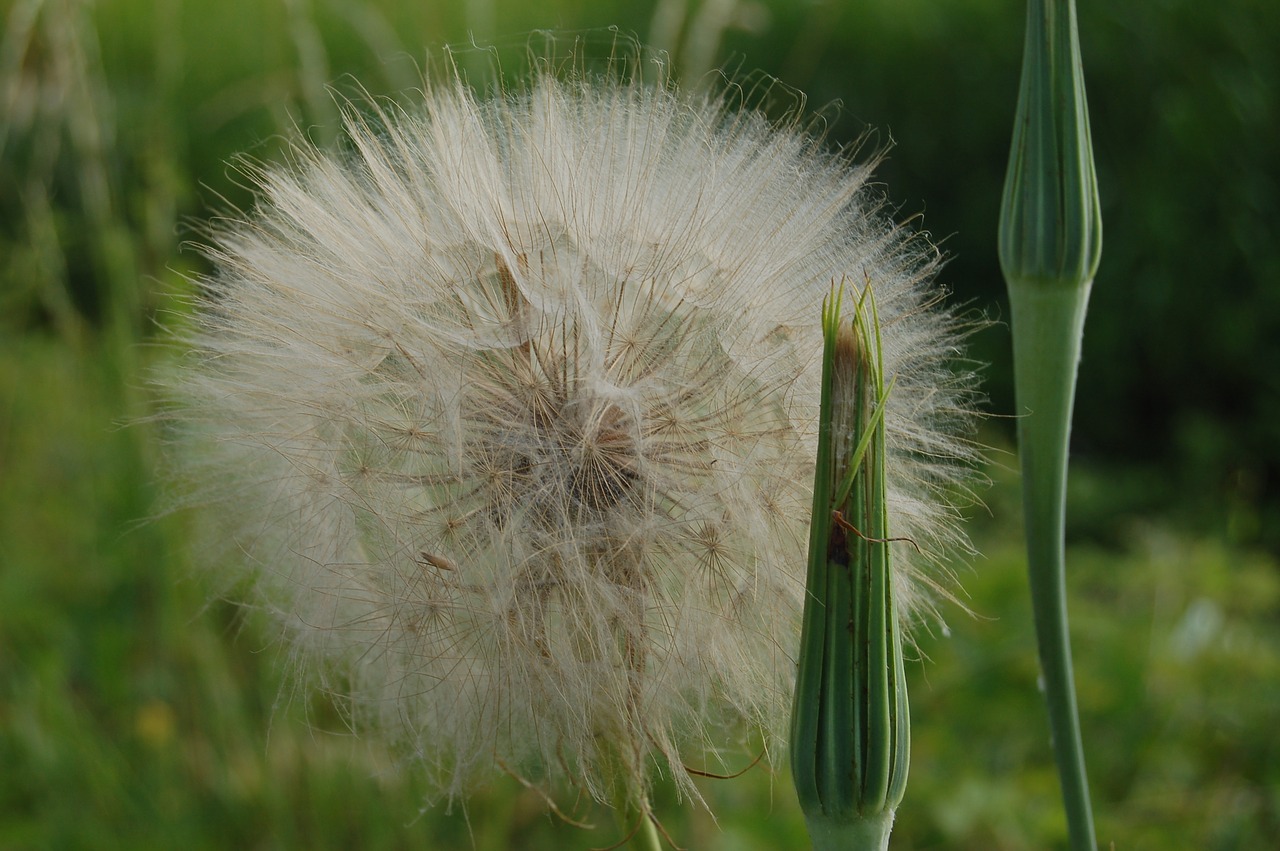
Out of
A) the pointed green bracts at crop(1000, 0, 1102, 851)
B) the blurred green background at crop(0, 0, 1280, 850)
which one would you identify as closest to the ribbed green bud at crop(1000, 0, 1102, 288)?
the pointed green bracts at crop(1000, 0, 1102, 851)

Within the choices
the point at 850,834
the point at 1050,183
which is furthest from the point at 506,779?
the point at 1050,183

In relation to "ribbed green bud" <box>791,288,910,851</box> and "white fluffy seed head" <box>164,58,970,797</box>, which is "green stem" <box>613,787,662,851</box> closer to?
"white fluffy seed head" <box>164,58,970,797</box>

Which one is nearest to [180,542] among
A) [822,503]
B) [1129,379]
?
[822,503]

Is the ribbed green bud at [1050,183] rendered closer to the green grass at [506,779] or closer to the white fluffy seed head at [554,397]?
the white fluffy seed head at [554,397]

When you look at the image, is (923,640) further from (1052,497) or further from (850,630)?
(850,630)

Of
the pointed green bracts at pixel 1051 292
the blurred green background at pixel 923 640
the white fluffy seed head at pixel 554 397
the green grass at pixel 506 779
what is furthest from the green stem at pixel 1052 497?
the green grass at pixel 506 779

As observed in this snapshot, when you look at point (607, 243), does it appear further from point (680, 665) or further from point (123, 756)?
point (123, 756)
